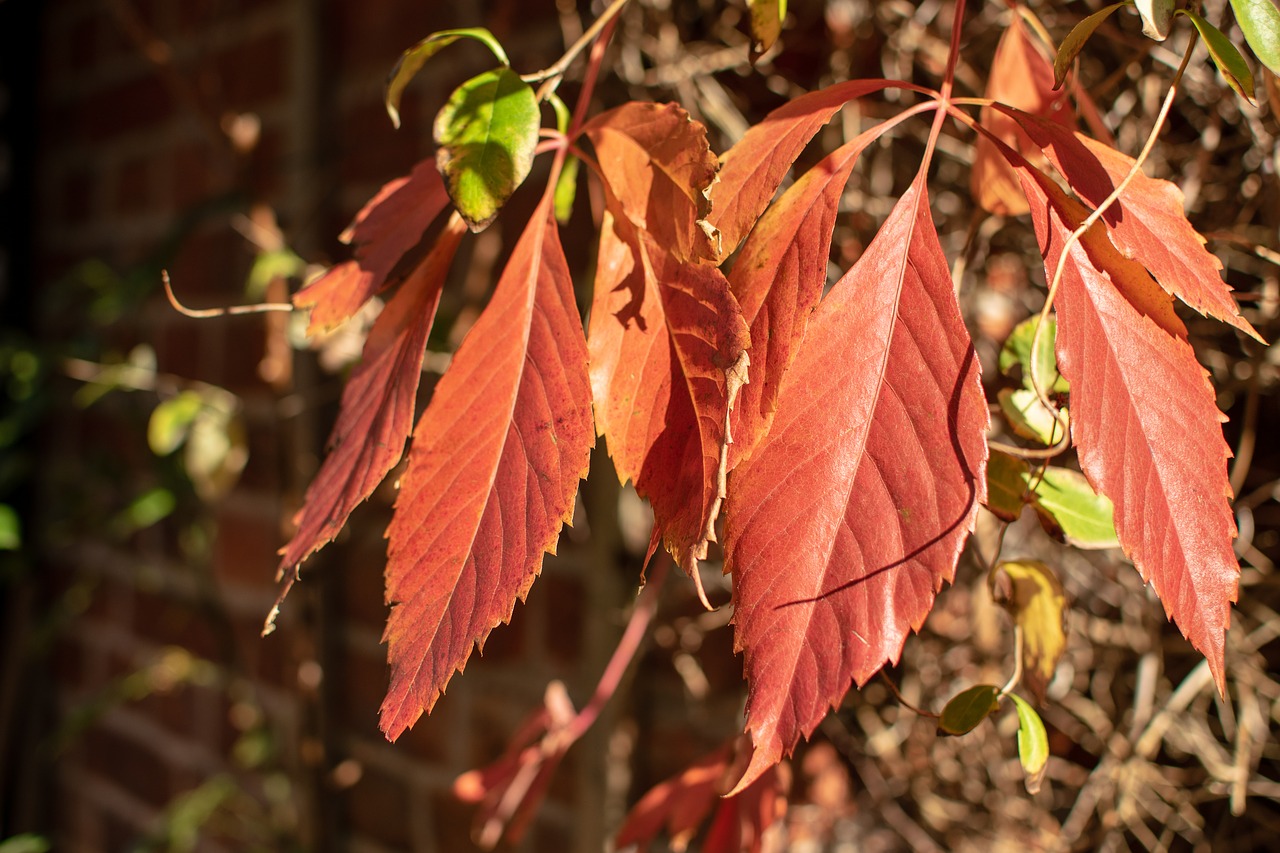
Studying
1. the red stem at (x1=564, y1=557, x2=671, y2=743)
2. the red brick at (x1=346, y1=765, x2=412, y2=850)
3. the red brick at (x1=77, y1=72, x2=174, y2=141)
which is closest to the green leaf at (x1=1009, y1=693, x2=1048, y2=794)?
the red stem at (x1=564, y1=557, x2=671, y2=743)

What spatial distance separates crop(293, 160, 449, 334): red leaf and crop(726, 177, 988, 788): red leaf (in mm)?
122

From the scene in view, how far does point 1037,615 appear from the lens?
0.29 m

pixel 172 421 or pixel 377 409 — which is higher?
pixel 377 409

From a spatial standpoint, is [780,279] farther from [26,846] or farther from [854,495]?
[26,846]

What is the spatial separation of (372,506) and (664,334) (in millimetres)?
615

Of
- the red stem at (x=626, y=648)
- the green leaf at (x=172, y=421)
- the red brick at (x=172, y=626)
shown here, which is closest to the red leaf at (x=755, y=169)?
the red stem at (x=626, y=648)

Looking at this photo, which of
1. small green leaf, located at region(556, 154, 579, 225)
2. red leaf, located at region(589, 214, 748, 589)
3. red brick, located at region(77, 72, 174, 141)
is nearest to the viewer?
red leaf, located at region(589, 214, 748, 589)

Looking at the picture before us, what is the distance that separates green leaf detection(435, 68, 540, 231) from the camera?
0.73 feet

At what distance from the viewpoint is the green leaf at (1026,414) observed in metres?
0.27

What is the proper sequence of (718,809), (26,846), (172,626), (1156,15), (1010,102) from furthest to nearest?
(172,626) < (26,846) < (718,809) < (1010,102) < (1156,15)

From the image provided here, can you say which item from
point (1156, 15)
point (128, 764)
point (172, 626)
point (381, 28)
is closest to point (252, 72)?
point (381, 28)

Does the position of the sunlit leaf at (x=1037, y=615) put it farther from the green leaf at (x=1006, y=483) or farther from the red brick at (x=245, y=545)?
the red brick at (x=245, y=545)

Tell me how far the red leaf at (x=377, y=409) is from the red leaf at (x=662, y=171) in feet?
0.17

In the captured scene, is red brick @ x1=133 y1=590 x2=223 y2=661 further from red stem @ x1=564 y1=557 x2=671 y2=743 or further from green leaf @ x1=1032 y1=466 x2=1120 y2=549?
green leaf @ x1=1032 y1=466 x2=1120 y2=549
